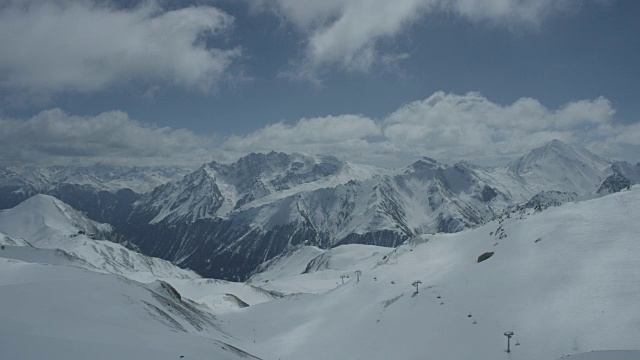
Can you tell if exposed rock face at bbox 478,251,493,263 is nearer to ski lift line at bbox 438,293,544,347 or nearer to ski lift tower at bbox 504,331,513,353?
ski lift line at bbox 438,293,544,347

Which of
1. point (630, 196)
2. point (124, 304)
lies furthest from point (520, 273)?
point (124, 304)

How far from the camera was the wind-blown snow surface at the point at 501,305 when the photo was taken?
31422 mm

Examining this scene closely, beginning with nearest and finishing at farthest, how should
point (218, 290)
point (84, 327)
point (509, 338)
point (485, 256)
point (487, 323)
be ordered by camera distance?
1. point (84, 327)
2. point (509, 338)
3. point (487, 323)
4. point (485, 256)
5. point (218, 290)

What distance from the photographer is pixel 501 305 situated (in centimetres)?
3888

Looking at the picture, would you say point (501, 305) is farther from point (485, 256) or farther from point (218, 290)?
point (218, 290)

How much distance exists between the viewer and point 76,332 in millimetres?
21156

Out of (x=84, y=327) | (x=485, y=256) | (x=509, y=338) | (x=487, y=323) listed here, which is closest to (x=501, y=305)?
(x=487, y=323)

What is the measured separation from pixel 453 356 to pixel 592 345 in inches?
393

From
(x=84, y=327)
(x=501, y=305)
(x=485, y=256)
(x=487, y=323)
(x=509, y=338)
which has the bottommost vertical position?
(x=487, y=323)

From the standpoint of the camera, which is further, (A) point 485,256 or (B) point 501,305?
(A) point 485,256

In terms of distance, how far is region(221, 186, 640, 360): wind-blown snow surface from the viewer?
31.4 m

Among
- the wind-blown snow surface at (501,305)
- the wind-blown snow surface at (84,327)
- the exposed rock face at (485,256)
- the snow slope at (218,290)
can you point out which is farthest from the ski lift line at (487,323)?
the snow slope at (218,290)

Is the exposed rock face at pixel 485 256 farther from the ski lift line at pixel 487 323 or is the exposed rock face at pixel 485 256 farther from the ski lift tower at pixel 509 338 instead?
the ski lift tower at pixel 509 338

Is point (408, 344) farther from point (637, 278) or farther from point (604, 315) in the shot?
point (637, 278)
